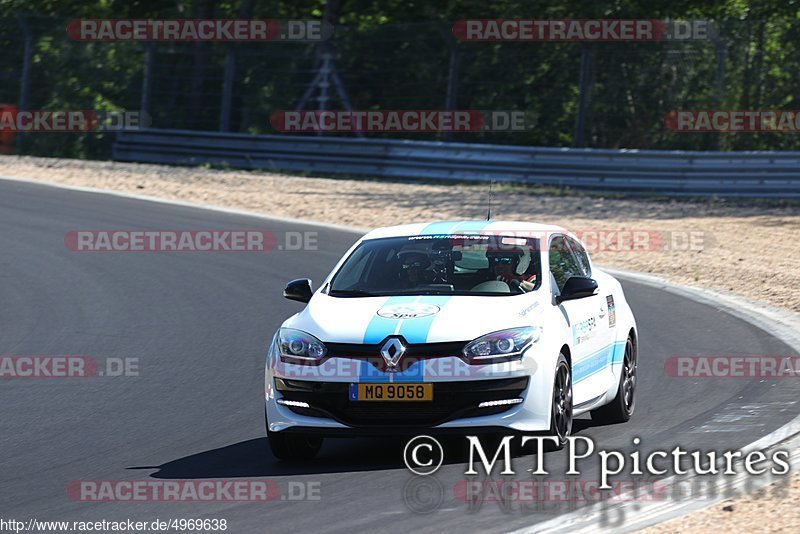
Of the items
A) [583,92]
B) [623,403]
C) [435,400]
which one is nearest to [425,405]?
[435,400]

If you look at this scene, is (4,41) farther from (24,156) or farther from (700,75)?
(700,75)

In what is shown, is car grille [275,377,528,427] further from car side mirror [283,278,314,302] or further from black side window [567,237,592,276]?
black side window [567,237,592,276]

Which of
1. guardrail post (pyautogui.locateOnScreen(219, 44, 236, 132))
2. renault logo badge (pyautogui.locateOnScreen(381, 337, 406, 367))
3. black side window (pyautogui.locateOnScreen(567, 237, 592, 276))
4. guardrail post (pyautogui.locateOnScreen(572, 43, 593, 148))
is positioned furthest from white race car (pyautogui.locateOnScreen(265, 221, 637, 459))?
guardrail post (pyautogui.locateOnScreen(219, 44, 236, 132))

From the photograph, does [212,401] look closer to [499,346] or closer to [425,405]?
[425,405]

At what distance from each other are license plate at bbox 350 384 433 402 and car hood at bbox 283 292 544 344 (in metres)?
0.26

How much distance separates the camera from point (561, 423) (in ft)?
27.9

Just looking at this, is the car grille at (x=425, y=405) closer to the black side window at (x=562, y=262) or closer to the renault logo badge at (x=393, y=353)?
the renault logo badge at (x=393, y=353)

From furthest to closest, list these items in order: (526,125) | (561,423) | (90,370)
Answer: (526,125), (90,370), (561,423)

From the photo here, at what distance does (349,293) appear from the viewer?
29.5 ft

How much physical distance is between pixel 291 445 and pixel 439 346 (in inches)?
44.6

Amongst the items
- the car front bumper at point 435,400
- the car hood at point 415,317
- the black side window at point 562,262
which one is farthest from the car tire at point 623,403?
the car front bumper at point 435,400

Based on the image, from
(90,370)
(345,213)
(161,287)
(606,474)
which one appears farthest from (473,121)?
(606,474)

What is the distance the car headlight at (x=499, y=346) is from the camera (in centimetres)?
808

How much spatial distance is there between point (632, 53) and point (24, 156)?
13494mm
